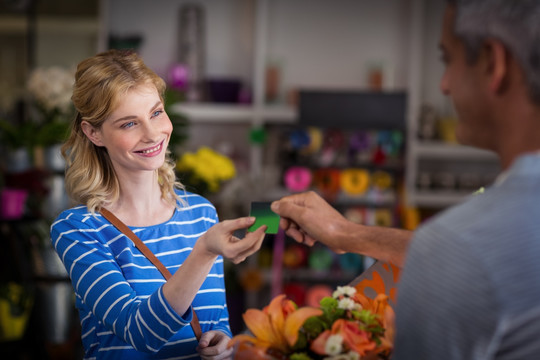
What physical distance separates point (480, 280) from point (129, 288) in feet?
2.49

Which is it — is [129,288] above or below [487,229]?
below

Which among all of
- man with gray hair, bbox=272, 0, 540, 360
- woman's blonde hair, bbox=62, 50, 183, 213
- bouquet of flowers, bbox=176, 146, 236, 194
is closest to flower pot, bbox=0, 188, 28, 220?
bouquet of flowers, bbox=176, 146, 236, 194

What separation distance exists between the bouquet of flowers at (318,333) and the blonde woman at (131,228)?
18cm

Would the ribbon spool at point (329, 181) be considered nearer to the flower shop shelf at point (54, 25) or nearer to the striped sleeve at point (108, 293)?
the flower shop shelf at point (54, 25)

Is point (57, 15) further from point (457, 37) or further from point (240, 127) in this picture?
point (457, 37)

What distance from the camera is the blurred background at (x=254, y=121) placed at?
373 centimetres

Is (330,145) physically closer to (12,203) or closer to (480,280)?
(12,203)

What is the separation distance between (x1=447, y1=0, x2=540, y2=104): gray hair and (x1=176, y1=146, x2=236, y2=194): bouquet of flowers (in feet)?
10.2

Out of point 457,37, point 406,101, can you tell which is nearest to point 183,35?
point 406,101

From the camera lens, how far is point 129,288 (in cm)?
135

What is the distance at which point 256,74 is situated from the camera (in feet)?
19.2

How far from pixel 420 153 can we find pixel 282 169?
125cm

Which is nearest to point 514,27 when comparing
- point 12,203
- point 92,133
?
point 92,133

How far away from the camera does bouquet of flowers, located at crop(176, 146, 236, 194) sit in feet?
12.8
